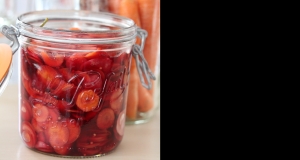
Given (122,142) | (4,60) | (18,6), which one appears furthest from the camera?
(18,6)

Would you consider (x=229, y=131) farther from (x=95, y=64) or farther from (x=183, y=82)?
(x=95, y=64)

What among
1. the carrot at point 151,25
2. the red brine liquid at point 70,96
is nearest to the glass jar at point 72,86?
the red brine liquid at point 70,96

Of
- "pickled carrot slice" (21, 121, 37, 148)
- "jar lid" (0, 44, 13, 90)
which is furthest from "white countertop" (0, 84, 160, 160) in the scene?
"jar lid" (0, 44, 13, 90)

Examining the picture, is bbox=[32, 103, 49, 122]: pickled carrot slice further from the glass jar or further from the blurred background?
the blurred background

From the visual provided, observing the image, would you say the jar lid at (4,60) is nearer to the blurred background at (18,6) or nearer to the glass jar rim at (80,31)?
the glass jar rim at (80,31)

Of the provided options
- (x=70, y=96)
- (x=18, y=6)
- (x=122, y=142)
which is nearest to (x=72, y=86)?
(x=70, y=96)

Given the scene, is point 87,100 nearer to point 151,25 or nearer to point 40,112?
point 40,112

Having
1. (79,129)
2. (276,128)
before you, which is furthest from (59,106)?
(276,128)
